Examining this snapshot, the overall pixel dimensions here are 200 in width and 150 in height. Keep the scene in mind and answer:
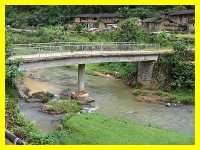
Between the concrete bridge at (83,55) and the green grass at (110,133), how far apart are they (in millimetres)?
5864

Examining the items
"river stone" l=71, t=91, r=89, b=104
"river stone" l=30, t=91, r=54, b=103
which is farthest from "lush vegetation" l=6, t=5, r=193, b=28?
"river stone" l=30, t=91, r=54, b=103

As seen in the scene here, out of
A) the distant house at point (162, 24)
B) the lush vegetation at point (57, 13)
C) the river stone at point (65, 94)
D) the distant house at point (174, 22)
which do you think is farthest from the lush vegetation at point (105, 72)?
the distant house at point (162, 24)

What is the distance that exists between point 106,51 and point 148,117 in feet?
31.0

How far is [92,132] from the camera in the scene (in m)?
22.6

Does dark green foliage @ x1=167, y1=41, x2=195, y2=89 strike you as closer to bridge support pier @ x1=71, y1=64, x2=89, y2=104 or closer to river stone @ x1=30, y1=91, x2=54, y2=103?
bridge support pier @ x1=71, y1=64, x2=89, y2=104

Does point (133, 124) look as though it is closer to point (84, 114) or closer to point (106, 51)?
point (84, 114)

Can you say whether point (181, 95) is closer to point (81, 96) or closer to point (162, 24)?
point (81, 96)

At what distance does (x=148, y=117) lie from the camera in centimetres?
2820

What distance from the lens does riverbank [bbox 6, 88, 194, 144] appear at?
20.5 m

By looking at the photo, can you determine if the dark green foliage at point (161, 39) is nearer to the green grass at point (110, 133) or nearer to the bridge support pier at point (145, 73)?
the bridge support pier at point (145, 73)

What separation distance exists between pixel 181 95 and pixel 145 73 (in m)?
5.29

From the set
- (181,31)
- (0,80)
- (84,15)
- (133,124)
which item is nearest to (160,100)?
(133,124)

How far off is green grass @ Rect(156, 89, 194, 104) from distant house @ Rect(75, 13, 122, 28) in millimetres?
35019

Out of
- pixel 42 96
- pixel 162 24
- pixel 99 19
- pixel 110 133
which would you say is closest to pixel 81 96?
pixel 42 96
